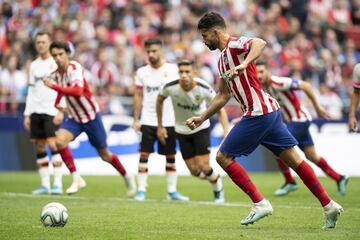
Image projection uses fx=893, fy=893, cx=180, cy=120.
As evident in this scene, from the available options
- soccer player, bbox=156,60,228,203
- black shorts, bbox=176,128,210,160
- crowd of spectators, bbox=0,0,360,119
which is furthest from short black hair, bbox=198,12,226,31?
crowd of spectators, bbox=0,0,360,119

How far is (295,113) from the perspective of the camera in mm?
15938

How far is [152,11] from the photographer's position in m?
27.9

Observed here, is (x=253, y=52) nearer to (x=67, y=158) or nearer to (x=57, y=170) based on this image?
(x=67, y=158)

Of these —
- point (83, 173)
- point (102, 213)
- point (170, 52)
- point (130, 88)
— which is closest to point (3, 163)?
point (83, 173)

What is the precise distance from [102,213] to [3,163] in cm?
982

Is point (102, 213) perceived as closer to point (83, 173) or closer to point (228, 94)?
point (228, 94)

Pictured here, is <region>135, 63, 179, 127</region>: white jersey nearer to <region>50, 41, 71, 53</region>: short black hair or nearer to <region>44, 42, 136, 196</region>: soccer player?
<region>44, 42, 136, 196</region>: soccer player

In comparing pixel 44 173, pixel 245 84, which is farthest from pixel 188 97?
pixel 245 84

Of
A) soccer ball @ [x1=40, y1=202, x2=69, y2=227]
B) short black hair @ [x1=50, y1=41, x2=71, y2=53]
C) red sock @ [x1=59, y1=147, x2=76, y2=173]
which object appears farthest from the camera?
red sock @ [x1=59, y1=147, x2=76, y2=173]

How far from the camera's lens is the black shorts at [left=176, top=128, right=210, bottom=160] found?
14.8 m

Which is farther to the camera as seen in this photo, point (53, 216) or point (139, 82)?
point (139, 82)

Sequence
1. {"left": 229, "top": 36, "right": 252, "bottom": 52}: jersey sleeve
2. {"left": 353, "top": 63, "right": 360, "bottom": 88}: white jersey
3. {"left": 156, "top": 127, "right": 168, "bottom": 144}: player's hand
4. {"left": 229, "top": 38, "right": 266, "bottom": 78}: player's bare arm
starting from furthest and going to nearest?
1. {"left": 156, "top": 127, "right": 168, "bottom": 144}: player's hand
2. {"left": 353, "top": 63, "right": 360, "bottom": 88}: white jersey
3. {"left": 229, "top": 36, "right": 252, "bottom": 52}: jersey sleeve
4. {"left": 229, "top": 38, "right": 266, "bottom": 78}: player's bare arm

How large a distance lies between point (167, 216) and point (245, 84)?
2460mm

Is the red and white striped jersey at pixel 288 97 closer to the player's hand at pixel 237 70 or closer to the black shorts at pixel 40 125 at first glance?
the black shorts at pixel 40 125
